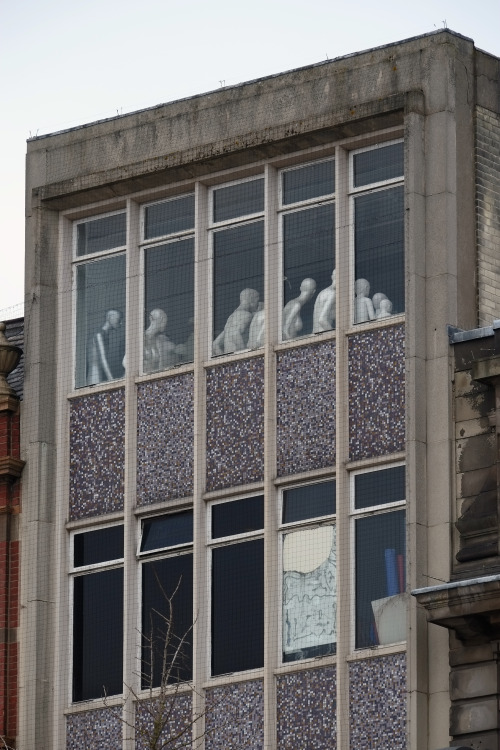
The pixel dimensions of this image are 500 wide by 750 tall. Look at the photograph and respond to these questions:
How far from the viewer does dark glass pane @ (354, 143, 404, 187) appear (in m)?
38.0

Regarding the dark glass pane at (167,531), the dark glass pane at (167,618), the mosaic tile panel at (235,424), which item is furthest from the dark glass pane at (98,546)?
the mosaic tile panel at (235,424)

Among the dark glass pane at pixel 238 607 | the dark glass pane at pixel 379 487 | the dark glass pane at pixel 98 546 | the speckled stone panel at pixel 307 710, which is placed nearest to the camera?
the speckled stone panel at pixel 307 710

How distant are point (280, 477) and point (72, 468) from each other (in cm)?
375

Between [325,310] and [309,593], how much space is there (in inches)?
156

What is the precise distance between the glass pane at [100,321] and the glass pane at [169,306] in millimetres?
497

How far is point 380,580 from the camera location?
36.4 m

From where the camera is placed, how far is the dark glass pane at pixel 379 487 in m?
36.6

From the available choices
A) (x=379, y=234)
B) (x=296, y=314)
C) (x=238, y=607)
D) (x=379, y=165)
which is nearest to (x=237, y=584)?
(x=238, y=607)

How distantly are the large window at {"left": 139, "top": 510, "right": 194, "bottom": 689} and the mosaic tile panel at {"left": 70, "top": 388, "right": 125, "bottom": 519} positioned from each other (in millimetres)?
815

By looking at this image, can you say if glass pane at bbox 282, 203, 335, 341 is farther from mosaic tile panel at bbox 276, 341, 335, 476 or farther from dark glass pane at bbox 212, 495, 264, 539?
dark glass pane at bbox 212, 495, 264, 539

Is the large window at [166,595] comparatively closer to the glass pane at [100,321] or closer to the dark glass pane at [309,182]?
the glass pane at [100,321]

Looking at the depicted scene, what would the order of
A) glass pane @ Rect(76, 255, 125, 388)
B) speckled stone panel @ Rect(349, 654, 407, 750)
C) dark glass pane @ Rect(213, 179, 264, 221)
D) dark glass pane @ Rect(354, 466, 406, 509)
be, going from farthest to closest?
1. glass pane @ Rect(76, 255, 125, 388)
2. dark glass pane @ Rect(213, 179, 264, 221)
3. dark glass pane @ Rect(354, 466, 406, 509)
4. speckled stone panel @ Rect(349, 654, 407, 750)

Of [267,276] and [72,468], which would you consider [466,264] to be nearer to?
[267,276]

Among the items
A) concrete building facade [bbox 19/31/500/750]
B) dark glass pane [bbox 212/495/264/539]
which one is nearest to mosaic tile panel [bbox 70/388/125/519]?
concrete building facade [bbox 19/31/500/750]
